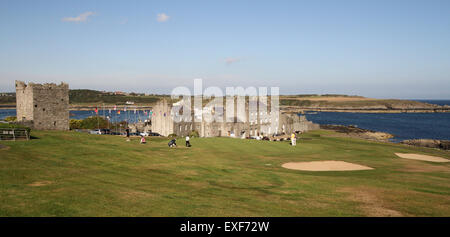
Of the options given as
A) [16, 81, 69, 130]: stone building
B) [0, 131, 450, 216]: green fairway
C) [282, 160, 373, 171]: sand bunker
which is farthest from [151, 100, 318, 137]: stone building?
[0, 131, 450, 216]: green fairway

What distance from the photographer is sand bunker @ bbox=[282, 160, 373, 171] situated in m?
26.0

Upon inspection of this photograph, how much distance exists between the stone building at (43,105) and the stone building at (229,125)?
2905 cm

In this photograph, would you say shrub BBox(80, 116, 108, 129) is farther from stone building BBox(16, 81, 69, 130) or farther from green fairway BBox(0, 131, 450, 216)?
green fairway BBox(0, 131, 450, 216)

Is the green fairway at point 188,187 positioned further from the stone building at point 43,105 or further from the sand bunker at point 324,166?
the stone building at point 43,105

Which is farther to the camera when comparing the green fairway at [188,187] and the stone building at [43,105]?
the stone building at [43,105]

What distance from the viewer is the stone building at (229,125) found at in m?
73.6

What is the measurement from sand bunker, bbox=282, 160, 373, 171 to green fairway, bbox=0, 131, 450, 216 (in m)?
1.32

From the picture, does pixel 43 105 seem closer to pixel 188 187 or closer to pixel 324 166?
pixel 188 187

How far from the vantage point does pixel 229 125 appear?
72.4m

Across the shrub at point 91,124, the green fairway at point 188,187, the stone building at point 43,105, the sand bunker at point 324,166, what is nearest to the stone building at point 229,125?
the shrub at point 91,124

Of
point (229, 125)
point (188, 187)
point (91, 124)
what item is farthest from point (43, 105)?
point (91, 124)

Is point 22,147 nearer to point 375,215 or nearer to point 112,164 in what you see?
point 112,164

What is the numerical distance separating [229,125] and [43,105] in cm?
3702

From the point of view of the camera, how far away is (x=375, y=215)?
1283 centimetres
